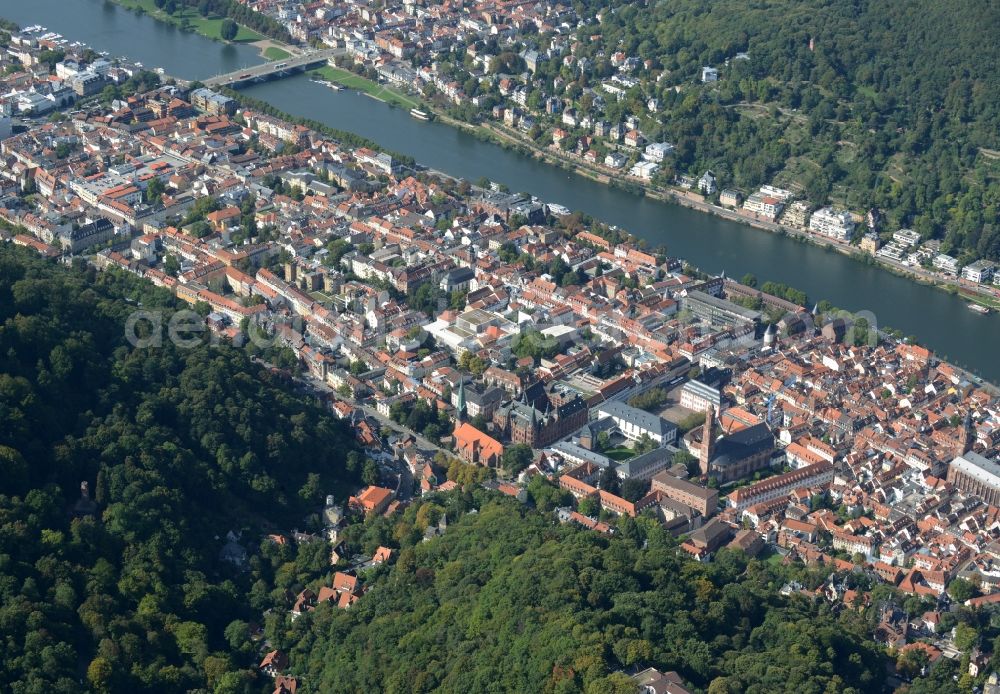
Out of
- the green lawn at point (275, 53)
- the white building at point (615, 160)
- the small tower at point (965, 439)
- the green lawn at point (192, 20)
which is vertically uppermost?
the small tower at point (965, 439)

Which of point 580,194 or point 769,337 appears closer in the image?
point 769,337

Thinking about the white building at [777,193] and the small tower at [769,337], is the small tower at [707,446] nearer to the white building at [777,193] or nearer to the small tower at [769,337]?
the small tower at [769,337]

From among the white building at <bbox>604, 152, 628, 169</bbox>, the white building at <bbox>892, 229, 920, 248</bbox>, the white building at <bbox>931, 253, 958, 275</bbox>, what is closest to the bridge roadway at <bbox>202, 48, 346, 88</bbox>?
the white building at <bbox>604, 152, 628, 169</bbox>

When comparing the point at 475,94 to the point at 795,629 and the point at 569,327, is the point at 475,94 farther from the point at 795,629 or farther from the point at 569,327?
the point at 795,629

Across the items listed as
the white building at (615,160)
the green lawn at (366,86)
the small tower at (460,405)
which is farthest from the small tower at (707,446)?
the green lawn at (366,86)

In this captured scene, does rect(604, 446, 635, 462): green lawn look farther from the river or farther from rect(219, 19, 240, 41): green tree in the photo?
rect(219, 19, 240, 41): green tree

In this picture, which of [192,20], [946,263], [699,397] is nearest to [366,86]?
[192,20]

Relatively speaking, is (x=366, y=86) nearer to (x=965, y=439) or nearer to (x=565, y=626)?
(x=965, y=439)
